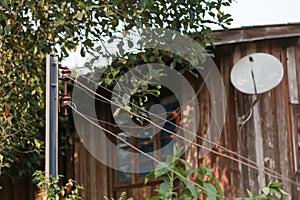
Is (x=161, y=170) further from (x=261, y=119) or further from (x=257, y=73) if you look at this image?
(x=261, y=119)

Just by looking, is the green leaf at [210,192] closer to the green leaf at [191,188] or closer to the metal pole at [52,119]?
the green leaf at [191,188]

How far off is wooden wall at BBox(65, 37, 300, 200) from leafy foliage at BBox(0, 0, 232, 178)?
0.53m

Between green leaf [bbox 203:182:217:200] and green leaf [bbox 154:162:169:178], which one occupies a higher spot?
green leaf [bbox 154:162:169:178]

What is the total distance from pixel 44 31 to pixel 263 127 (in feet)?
6.94

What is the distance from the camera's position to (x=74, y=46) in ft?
20.2

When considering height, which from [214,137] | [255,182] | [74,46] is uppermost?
[74,46]

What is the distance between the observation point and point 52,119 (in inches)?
145

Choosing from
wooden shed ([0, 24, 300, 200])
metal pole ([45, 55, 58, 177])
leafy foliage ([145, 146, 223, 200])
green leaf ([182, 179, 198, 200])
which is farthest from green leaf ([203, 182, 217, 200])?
wooden shed ([0, 24, 300, 200])

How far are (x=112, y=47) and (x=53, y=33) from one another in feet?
1.69

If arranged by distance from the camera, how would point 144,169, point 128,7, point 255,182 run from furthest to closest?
point 144,169
point 255,182
point 128,7

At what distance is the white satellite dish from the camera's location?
6.34 meters

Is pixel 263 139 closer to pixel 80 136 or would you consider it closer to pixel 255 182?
pixel 255 182

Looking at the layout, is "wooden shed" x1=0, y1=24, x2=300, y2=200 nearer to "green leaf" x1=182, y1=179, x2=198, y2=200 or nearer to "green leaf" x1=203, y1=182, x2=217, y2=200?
"green leaf" x1=203, y1=182, x2=217, y2=200

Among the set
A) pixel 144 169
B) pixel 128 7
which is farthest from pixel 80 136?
pixel 128 7
